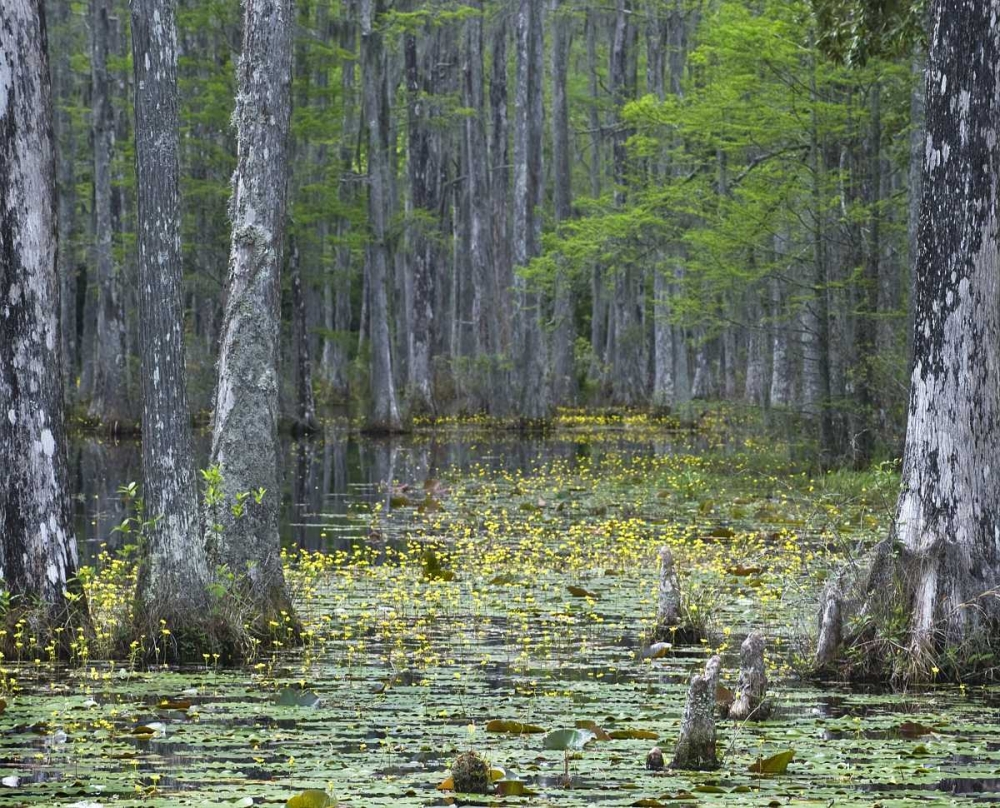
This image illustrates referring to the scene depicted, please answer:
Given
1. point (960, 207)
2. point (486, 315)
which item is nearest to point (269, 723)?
point (960, 207)

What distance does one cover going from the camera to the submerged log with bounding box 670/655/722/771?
590cm

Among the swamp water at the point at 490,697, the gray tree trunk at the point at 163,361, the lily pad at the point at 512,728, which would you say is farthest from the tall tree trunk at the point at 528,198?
→ the lily pad at the point at 512,728

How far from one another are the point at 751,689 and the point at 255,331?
421cm

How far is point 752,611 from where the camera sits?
10.7 meters

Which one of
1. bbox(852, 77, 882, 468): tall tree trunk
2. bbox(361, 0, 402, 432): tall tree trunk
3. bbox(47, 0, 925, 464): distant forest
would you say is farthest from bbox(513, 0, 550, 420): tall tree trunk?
bbox(852, 77, 882, 468): tall tree trunk

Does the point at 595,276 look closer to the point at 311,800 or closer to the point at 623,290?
the point at 623,290

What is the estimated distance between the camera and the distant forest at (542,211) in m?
20.9

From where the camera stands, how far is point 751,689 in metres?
6.98

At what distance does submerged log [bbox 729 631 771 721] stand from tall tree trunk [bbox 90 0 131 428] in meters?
28.9

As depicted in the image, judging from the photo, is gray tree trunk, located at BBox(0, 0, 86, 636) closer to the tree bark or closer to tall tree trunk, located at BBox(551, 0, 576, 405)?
the tree bark

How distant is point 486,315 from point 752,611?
36528mm

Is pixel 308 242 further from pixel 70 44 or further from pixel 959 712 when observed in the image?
pixel 959 712

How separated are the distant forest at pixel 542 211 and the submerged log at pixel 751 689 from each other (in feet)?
25.6

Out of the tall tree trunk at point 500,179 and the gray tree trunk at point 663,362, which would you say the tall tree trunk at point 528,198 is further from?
the gray tree trunk at point 663,362
